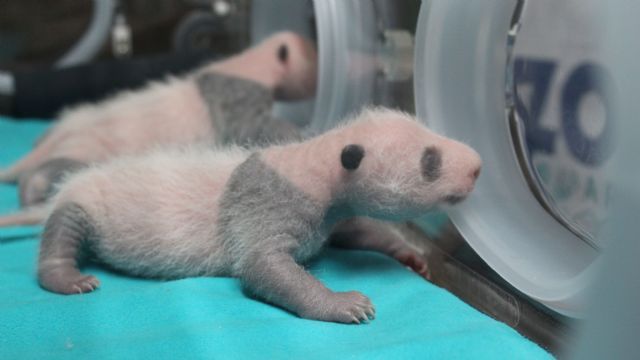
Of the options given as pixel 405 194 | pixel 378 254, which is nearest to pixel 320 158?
pixel 405 194

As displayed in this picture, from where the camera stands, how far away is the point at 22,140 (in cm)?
275

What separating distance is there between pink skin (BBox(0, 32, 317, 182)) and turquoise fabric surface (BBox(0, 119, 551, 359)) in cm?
61

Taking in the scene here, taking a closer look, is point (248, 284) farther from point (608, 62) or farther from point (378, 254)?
point (608, 62)

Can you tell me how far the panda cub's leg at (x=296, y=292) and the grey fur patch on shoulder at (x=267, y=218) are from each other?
0.09 feet

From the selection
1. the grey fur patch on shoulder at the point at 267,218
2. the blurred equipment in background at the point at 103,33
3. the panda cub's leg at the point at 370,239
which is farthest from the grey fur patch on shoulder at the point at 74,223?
the blurred equipment in background at the point at 103,33

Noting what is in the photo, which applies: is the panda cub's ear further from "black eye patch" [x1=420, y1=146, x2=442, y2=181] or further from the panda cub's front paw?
the panda cub's front paw

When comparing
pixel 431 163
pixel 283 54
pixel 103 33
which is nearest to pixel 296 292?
pixel 431 163

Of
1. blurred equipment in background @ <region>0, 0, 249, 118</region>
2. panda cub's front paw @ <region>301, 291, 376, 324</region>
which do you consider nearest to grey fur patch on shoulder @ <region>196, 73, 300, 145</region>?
panda cub's front paw @ <region>301, 291, 376, 324</region>

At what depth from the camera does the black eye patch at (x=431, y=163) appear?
124 centimetres

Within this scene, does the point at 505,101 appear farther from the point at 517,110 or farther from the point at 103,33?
the point at 103,33

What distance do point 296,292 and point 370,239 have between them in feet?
1.20

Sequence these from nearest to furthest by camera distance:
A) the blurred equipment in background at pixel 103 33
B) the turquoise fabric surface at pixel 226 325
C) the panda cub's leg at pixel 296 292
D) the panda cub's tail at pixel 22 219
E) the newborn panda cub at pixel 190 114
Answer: the turquoise fabric surface at pixel 226 325, the panda cub's leg at pixel 296 292, the panda cub's tail at pixel 22 219, the newborn panda cub at pixel 190 114, the blurred equipment in background at pixel 103 33

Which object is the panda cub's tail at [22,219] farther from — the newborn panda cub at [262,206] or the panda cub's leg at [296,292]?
the panda cub's leg at [296,292]

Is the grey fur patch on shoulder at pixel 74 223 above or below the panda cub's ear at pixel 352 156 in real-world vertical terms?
below
